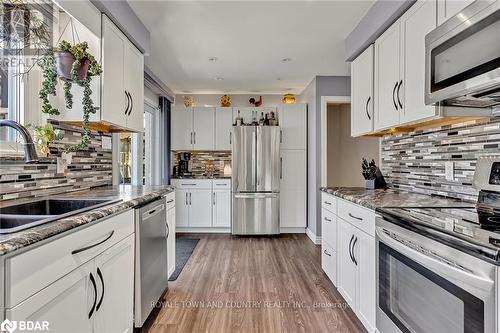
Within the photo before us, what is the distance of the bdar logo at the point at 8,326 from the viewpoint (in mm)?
849

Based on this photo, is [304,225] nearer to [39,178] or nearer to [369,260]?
[369,260]

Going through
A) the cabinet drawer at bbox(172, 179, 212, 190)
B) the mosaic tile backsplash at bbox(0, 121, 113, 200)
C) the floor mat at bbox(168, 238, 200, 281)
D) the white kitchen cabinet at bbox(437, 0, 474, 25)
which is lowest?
the floor mat at bbox(168, 238, 200, 281)

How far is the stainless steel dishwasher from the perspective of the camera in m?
1.94

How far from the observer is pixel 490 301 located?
0.91m

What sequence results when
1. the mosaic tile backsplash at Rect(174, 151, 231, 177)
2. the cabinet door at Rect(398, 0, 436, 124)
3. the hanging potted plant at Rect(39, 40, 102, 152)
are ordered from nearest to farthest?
the hanging potted plant at Rect(39, 40, 102, 152), the cabinet door at Rect(398, 0, 436, 124), the mosaic tile backsplash at Rect(174, 151, 231, 177)

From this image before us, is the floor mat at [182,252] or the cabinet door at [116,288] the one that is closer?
the cabinet door at [116,288]

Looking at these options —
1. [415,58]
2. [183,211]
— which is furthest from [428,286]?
[183,211]

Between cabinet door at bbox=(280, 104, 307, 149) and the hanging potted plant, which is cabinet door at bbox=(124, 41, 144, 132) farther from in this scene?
cabinet door at bbox=(280, 104, 307, 149)

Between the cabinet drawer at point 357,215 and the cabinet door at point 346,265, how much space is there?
67 millimetres

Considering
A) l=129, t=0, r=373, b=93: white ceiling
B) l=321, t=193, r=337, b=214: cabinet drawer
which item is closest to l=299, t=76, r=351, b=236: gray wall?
l=129, t=0, r=373, b=93: white ceiling

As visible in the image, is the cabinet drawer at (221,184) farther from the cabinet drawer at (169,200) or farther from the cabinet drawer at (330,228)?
the cabinet drawer at (330,228)

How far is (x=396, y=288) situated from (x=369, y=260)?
361 millimetres

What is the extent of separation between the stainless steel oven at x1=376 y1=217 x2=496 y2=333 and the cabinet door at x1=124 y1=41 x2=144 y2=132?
7.13 ft

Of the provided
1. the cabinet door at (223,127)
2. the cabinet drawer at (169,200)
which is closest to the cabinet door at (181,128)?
the cabinet door at (223,127)
